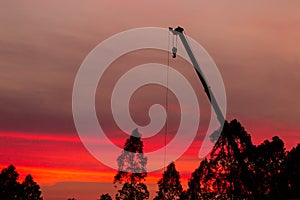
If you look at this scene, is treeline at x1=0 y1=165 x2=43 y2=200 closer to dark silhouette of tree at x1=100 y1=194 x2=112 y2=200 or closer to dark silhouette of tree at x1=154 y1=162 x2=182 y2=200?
dark silhouette of tree at x1=100 y1=194 x2=112 y2=200

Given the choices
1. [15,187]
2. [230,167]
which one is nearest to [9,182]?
[15,187]

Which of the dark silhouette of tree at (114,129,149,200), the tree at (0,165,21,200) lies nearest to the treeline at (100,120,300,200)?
the dark silhouette of tree at (114,129,149,200)

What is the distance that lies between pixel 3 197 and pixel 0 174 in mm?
5335

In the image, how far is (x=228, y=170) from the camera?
9950 centimetres

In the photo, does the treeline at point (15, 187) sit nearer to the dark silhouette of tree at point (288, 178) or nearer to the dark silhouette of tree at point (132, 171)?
the dark silhouette of tree at point (132, 171)

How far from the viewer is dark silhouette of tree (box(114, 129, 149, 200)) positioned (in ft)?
340

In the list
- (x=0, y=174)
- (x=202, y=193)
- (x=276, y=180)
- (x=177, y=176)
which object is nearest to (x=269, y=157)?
(x=276, y=180)

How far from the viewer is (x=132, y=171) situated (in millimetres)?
104312

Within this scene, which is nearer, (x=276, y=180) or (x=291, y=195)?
(x=291, y=195)

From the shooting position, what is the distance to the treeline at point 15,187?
403 ft

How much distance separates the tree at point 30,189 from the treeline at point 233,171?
31028mm

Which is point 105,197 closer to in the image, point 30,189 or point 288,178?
point 30,189

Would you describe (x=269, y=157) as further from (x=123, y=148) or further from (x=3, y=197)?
(x=3, y=197)

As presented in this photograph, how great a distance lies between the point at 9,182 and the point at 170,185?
36.5m
